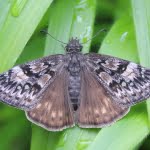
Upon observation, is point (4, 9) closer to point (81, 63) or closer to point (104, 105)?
point (81, 63)

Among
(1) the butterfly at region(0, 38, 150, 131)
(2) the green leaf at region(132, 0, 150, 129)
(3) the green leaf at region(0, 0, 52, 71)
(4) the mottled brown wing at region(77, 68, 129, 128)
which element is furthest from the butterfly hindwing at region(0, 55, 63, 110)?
(2) the green leaf at region(132, 0, 150, 129)

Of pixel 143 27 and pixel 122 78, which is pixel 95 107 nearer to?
pixel 122 78

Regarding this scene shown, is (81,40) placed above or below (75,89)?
above

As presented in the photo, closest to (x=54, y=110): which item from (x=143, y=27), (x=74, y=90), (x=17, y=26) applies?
(x=74, y=90)

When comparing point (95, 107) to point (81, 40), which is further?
point (81, 40)

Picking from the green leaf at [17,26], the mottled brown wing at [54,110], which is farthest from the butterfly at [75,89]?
the green leaf at [17,26]

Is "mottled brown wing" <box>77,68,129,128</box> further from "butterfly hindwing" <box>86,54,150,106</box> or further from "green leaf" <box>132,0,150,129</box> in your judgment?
"green leaf" <box>132,0,150,129</box>
